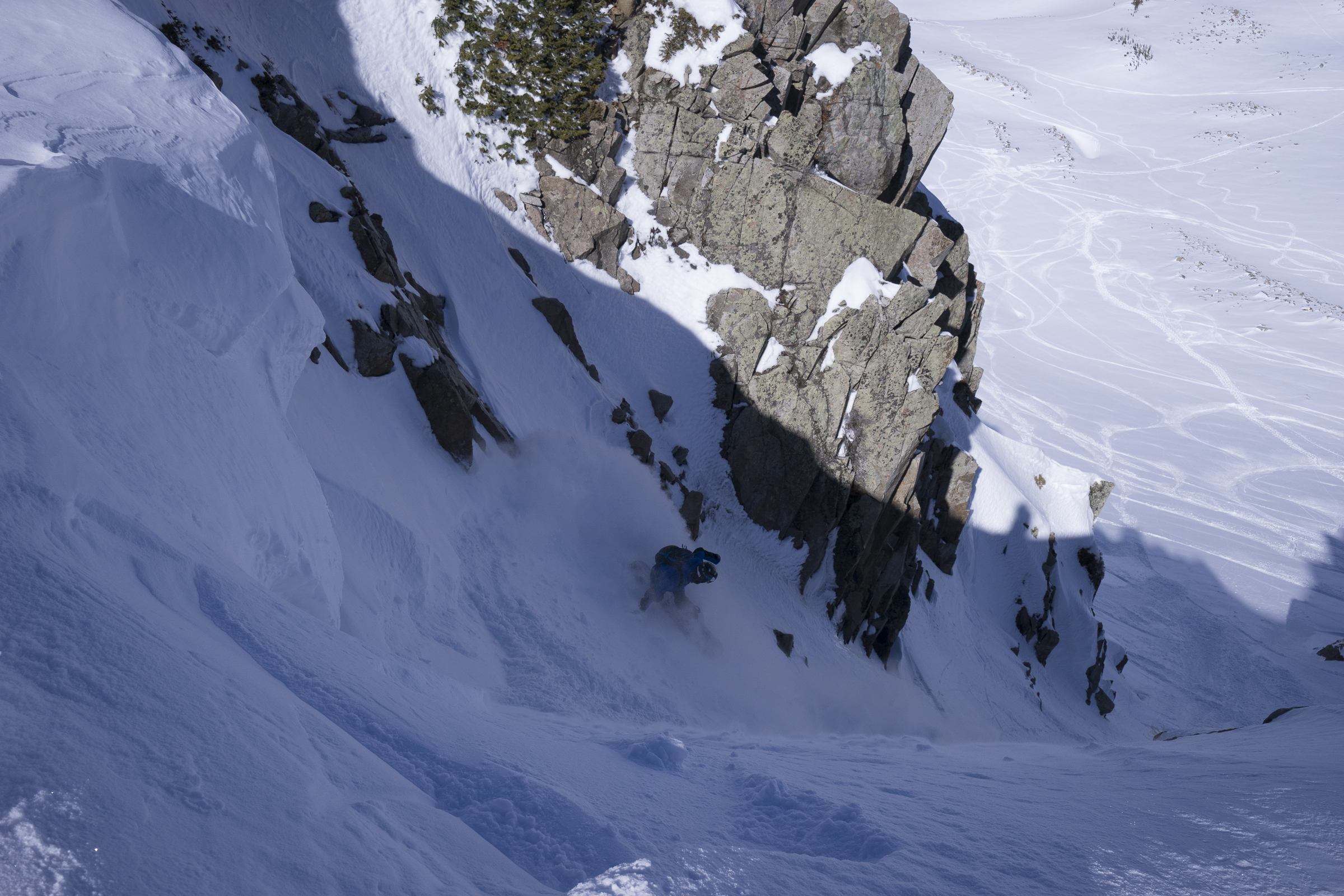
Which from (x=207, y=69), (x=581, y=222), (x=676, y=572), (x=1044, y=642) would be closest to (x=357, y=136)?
(x=207, y=69)

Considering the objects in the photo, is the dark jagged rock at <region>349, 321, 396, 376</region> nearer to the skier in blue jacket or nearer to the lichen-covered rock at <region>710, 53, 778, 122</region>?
the skier in blue jacket

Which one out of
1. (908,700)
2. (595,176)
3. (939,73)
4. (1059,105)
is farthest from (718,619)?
(1059,105)

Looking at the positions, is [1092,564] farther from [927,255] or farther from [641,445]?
[641,445]

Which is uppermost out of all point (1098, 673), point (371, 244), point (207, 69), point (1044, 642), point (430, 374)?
point (207, 69)

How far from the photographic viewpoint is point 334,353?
970cm

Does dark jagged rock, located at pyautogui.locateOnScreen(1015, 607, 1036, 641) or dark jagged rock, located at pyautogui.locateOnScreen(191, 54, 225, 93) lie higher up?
dark jagged rock, located at pyautogui.locateOnScreen(191, 54, 225, 93)

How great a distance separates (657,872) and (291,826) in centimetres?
150

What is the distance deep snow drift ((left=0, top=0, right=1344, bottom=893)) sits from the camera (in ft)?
8.87

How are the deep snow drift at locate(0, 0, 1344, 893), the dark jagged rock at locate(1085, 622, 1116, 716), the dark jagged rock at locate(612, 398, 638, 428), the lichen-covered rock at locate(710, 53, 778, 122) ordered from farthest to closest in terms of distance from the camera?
the dark jagged rock at locate(1085, 622, 1116, 716)
the lichen-covered rock at locate(710, 53, 778, 122)
the dark jagged rock at locate(612, 398, 638, 428)
the deep snow drift at locate(0, 0, 1344, 893)

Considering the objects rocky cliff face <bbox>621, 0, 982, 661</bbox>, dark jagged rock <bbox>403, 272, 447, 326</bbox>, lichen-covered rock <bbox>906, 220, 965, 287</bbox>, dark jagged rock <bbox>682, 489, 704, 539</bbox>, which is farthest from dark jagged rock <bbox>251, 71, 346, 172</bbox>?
lichen-covered rock <bbox>906, 220, 965, 287</bbox>

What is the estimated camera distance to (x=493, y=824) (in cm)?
342

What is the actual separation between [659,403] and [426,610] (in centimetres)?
885

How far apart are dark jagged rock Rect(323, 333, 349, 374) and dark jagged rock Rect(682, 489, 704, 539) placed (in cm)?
759

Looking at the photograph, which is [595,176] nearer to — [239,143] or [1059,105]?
[239,143]
